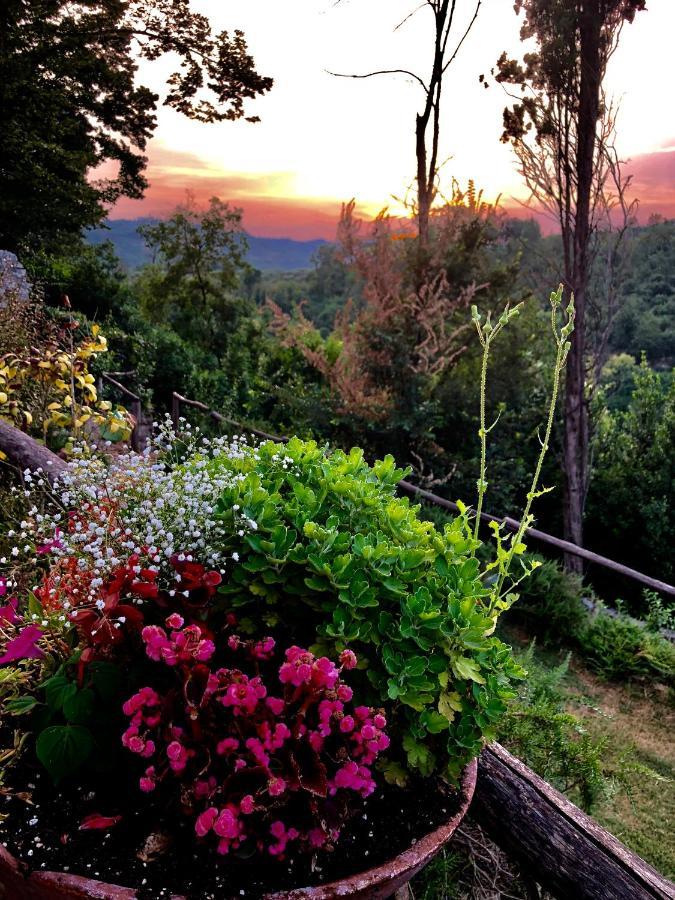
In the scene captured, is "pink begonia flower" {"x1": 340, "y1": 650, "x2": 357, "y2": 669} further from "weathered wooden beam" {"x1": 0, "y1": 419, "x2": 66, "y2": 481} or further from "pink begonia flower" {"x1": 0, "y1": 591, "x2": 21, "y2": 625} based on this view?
"weathered wooden beam" {"x1": 0, "y1": 419, "x2": 66, "y2": 481}

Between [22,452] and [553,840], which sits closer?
[553,840]

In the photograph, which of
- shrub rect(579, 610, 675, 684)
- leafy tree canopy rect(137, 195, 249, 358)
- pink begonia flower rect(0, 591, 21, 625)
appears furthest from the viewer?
leafy tree canopy rect(137, 195, 249, 358)

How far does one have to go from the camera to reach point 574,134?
6539mm

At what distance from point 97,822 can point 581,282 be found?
681 centimetres

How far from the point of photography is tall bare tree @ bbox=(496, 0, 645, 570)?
6.30m

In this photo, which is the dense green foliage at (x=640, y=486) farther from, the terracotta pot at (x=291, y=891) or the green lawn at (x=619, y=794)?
the terracotta pot at (x=291, y=891)

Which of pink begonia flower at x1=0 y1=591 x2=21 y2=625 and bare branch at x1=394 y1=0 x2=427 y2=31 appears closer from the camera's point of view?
pink begonia flower at x1=0 y1=591 x2=21 y2=625

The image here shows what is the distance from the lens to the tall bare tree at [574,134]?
630cm

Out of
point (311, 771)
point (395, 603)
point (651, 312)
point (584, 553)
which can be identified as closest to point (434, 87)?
point (584, 553)

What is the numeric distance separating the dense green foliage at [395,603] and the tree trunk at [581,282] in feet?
18.0

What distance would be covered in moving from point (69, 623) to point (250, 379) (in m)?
9.45

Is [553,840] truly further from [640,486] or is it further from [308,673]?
[640,486]

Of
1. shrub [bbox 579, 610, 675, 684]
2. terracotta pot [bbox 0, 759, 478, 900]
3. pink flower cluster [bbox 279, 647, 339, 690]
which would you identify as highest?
pink flower cluster [bbox 279, 647, 339, 690]

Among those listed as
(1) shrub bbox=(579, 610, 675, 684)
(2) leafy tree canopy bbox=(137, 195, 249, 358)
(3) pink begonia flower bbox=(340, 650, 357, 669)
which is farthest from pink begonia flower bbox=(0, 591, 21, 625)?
(2) leafy tree canopy bbox=(137, 195, 249, 358)
